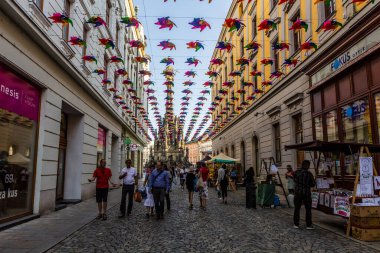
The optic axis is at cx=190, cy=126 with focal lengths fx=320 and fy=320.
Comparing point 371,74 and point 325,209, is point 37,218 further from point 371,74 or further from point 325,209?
point 371,74

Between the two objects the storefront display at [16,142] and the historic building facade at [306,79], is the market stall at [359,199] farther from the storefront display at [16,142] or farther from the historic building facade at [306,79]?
the storefront display at [16,142]

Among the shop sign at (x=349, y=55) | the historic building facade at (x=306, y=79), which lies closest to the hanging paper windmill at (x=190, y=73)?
the historic building facade at (x=306, y=79)

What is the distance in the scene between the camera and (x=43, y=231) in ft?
25.8

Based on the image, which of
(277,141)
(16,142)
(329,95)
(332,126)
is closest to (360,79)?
(329,95)

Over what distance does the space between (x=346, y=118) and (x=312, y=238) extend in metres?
6.37

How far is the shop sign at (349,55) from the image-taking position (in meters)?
10.2

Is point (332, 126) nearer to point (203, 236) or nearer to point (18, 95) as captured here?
point (203, 236)

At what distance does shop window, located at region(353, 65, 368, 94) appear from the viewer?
1084 centimetres

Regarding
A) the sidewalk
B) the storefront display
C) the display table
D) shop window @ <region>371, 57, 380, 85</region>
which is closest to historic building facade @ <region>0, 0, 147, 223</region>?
the storefront display

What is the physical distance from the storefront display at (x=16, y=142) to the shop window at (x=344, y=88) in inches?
429

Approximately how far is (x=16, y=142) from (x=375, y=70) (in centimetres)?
1104

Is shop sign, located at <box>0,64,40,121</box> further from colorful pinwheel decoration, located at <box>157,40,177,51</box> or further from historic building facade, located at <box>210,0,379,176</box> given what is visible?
historic building facade, located at <box>210,0,379,176</box>

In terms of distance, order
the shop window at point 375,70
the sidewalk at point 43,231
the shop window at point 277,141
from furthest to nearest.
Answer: the shop window at point 277,141 → the shop window at point 375,70 → the sidewalk at point 43,231

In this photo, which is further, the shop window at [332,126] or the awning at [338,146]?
the shop window at [332,126]
